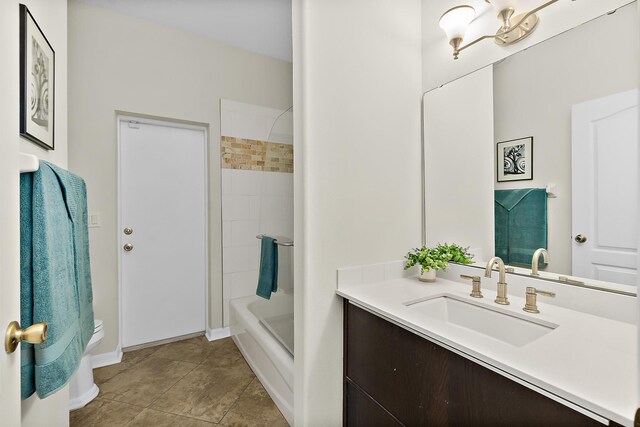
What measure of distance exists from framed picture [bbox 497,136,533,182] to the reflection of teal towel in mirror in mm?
63

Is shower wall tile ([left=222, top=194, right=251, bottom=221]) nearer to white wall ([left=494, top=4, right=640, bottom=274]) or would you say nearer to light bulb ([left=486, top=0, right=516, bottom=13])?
white wall ([left=494, top=4, right=640, bottom=274])

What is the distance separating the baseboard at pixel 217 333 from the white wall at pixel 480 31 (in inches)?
103

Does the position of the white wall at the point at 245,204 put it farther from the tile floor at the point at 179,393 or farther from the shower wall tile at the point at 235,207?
the tile floor at the point at 179,393

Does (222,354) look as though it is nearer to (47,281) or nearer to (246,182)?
(246,182)

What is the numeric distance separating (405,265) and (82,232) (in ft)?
5.46

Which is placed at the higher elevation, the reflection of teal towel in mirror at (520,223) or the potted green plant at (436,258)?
the reflection of teal towel in mirror at (520,223)

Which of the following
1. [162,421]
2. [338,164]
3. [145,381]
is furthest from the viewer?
[145,381]

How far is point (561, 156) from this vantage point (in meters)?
1.10

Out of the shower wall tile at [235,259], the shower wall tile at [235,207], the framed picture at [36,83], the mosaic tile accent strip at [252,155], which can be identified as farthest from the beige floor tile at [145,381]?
the mosaic tile accent strip at [252,155]

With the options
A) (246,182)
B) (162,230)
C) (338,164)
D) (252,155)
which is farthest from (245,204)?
(338,164)

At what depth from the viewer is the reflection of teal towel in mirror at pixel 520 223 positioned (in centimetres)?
118

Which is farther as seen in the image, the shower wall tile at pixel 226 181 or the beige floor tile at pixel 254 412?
the shower wall tile at pixel 226 181

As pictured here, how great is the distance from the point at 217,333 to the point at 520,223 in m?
2.57

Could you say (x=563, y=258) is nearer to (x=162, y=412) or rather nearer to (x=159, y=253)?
(x=162, y=412)
